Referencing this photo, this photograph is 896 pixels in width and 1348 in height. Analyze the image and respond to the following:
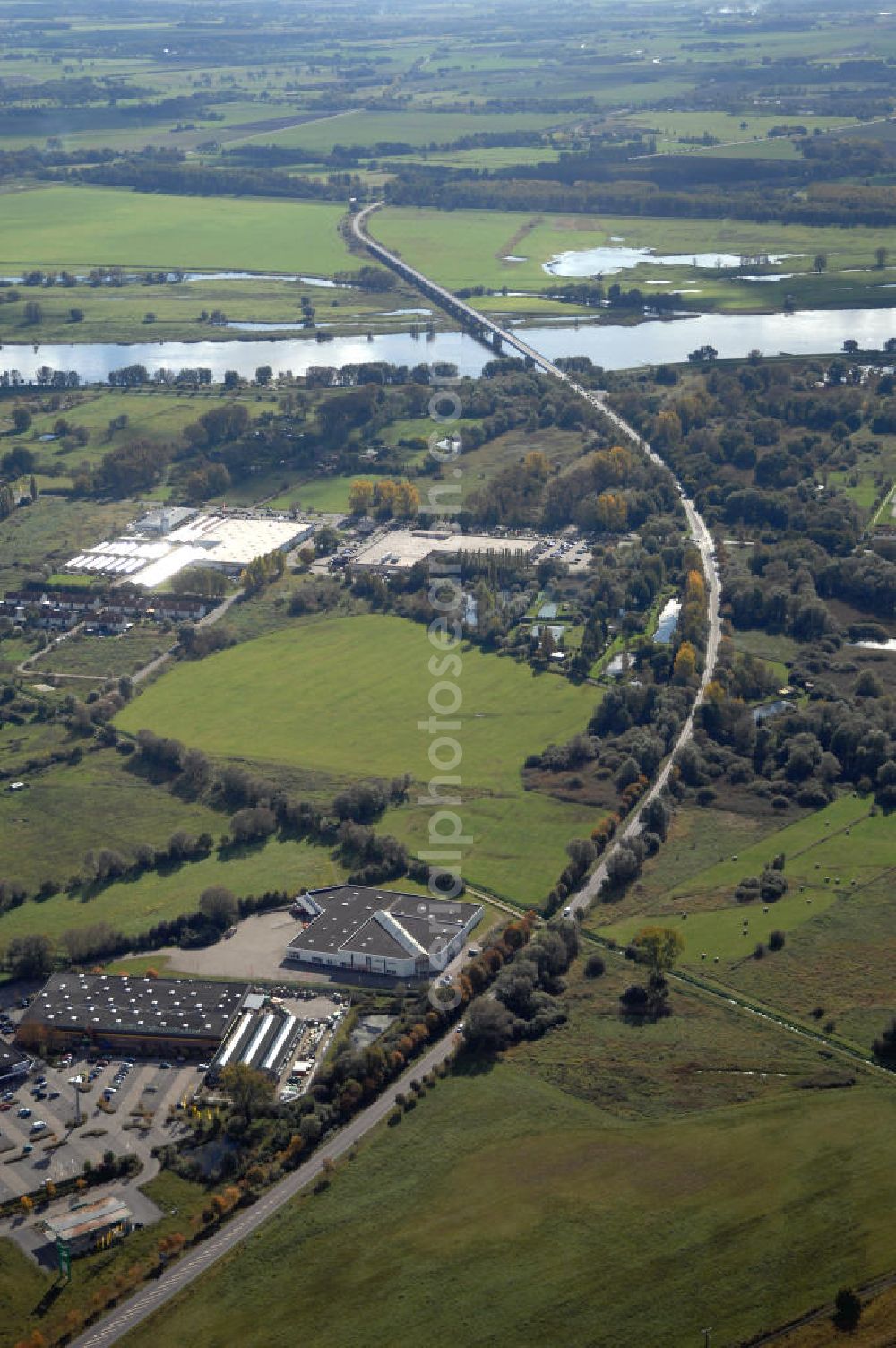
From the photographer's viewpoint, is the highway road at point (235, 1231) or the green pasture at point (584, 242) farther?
the green pasture at point (584, 242)

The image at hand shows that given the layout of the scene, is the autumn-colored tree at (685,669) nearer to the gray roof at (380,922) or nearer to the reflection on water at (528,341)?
the gray roof at (380,922)

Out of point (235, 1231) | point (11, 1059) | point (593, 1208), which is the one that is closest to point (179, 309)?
point (11, 1059)

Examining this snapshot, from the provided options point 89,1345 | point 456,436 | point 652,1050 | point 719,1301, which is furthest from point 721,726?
point 456,436

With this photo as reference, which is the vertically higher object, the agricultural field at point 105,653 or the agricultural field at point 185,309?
the agricultural field at point 185,309

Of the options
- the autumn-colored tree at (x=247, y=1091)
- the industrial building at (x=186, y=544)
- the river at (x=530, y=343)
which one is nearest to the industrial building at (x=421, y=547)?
the industrial building at (x=186, y=544)

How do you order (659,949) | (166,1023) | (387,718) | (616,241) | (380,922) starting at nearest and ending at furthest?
(166,1023)
(659,949)
(380,922)
(387,718)
(616,241)

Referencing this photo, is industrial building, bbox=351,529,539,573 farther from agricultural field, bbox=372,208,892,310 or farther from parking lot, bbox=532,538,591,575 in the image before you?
agricultural field, bbox=372,208,892,310

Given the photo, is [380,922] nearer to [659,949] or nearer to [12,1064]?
[659,949]
